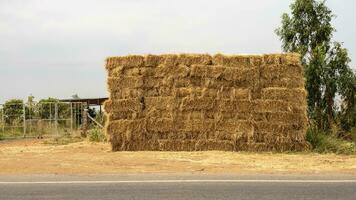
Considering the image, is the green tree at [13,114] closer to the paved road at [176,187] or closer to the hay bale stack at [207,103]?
the hay bale stack at [207,103]

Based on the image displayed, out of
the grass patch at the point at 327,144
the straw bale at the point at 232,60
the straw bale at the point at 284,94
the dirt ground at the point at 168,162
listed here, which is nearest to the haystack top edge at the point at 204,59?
the straw bale at the point at 232,60

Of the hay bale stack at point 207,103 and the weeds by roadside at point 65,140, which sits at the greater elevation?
the hay bale stack at point 207,103

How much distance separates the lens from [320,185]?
375 inches

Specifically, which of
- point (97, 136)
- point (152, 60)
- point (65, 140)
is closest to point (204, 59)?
point (152, 60)

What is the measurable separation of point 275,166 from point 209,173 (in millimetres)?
2062

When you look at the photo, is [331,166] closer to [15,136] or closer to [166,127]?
[166,127]

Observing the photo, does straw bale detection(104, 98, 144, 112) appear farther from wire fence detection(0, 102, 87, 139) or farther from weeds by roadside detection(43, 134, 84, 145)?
wire fence detection(0, 102, 87, 139)

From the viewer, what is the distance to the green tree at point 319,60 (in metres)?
18.6

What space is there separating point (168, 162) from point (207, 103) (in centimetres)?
324

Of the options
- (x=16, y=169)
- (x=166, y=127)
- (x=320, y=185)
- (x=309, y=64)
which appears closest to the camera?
(x=320, y=185)

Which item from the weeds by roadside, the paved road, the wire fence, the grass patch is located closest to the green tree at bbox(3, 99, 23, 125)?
the wire fence

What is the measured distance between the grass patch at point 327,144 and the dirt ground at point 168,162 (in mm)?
863

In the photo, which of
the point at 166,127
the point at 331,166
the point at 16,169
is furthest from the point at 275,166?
the point at 16,169

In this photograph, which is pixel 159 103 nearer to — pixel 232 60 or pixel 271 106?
pixel 232 60
